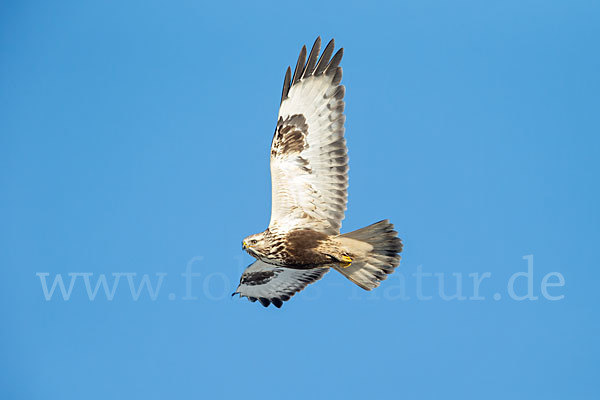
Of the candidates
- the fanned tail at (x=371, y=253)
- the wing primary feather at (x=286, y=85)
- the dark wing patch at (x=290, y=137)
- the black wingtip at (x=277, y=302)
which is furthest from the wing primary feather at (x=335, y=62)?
the black wingtip at (x=277, y=302)

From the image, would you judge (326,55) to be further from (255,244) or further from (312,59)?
(255,244)

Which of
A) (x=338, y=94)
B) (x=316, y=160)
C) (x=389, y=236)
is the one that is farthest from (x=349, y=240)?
(x=338, y=94)

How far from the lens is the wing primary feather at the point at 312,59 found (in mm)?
9070

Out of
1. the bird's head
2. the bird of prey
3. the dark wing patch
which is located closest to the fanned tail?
the bird of prey

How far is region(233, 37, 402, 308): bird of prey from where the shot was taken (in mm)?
8984

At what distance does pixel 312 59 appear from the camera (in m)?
9.08

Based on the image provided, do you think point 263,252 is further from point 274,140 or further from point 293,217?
point 274,140

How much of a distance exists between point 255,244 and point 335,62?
2.37 m

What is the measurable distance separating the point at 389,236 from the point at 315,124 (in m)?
1.62

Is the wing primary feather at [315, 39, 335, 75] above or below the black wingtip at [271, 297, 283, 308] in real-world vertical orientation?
above

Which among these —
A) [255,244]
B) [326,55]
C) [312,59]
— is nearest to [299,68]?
[312,59]

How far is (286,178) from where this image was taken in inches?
357

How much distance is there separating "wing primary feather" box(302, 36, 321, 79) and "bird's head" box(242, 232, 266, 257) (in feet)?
6.63

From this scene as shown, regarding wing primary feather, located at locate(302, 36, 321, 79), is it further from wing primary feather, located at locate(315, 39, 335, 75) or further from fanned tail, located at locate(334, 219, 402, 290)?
fanned tail, located at locate(334, 219, 402, 290)
